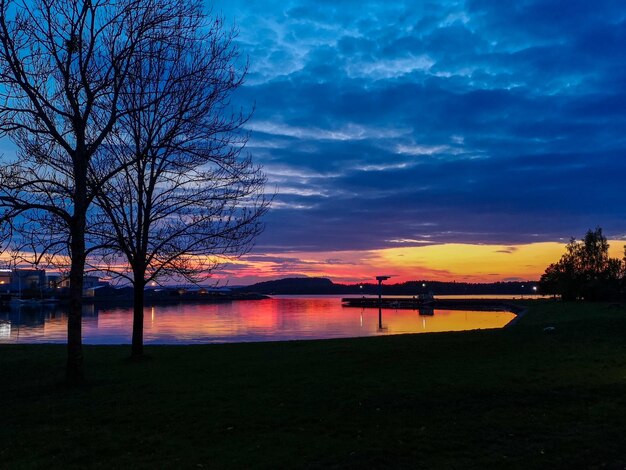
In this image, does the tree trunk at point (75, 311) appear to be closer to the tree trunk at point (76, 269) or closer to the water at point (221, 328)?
the tree trunk at point (76, 269)

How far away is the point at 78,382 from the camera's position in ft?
44.9

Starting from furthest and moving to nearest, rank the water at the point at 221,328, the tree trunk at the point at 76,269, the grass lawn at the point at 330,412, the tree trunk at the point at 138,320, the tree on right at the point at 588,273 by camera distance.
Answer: the tree on right at the point at 588,273, the water at the point at 221,328, the tree trunk at the point at 138,320, the tree trunk at the point at 76,269, the grass lawn at the point at 330,412

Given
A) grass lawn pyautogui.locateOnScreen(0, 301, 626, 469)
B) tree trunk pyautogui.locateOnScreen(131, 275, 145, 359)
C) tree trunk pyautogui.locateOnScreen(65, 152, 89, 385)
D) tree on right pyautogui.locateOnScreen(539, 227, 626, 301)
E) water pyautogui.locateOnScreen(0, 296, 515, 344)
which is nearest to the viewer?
grass lawn pyautogui.locateOnScreen(0, 301, 626, 469)

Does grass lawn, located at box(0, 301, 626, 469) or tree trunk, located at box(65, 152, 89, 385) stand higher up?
tree trunk, located at box(65, 152, 89, 385)

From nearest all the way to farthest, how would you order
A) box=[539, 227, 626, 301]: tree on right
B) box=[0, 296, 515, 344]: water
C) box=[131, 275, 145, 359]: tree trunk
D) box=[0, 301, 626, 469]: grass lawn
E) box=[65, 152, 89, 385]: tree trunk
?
box=[0, 301, 626, 469]: grass lawn, box=[65, 152, 89, 385]: tree trunk, box=[131, 275, 145, 359]: tree trunk, box=[0, 296, 515, 344]: water, box=[539, 227, 626, 301]: tree on right

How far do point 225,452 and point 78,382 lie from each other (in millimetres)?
7726

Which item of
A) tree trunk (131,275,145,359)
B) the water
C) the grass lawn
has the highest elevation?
tree trunk (131,275,145,359)

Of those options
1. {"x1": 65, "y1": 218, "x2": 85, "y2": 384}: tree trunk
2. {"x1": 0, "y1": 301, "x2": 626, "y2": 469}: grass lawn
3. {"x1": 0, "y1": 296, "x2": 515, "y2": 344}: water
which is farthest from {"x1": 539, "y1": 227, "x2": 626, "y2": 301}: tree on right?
{"x1": 65, "y1": 218, "x2": 85, "y2": 384}: tree trunk

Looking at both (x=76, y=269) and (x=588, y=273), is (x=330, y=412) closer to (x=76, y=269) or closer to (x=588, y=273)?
(x=76, y=269)

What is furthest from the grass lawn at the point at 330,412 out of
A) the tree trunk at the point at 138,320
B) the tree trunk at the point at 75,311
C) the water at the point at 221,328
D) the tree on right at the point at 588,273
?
the tree on right at the point at 588,273

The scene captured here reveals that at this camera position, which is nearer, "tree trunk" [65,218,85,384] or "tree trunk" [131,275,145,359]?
"tree trunk" [65,218,85,384]

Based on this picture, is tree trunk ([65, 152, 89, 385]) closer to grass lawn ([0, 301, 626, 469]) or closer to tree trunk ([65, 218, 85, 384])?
tree trunk ([65, 218, 85, 384])

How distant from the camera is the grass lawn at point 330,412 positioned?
7.46 m

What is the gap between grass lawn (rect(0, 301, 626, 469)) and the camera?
24.5 feet
